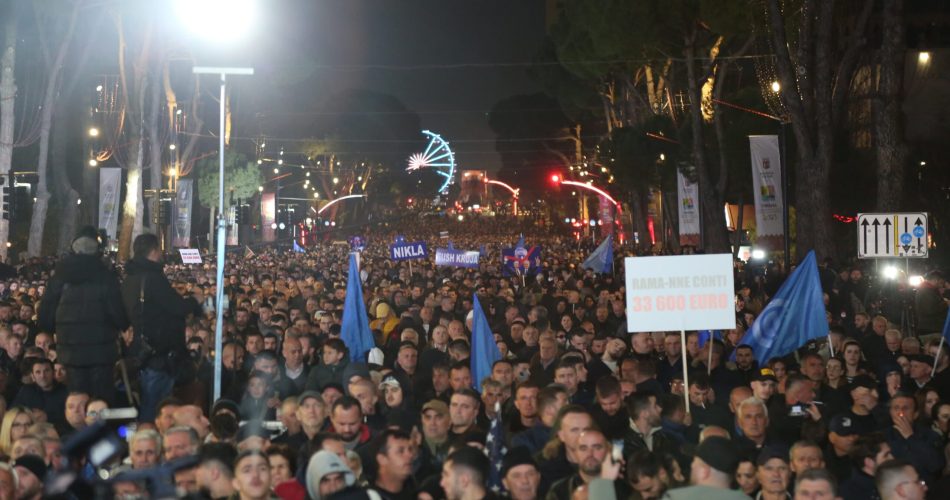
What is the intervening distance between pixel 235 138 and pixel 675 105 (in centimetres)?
3708

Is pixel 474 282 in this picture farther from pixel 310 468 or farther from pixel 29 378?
pixel 310 468

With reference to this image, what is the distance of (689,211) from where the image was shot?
40.6 meters

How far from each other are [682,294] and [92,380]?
4.47 metres

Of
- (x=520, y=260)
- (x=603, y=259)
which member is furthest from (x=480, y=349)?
(x=603, y=259)

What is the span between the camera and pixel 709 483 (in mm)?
6715

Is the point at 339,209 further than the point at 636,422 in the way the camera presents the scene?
Yes

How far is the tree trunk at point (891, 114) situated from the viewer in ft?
79.5

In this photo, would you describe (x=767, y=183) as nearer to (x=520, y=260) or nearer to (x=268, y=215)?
(x=520, y=260)

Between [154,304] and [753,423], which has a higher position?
[154,304]

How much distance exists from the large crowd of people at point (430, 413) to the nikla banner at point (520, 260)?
14.7m

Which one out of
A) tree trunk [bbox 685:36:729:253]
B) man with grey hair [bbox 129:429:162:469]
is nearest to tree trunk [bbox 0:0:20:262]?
tree trunk [bbox 685:36:729:253]

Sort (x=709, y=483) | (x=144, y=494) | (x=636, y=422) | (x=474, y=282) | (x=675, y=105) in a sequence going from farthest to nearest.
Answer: (x=675, y=105) → (x=474, y=282) → (x=636, y=422) → (x=709, y=483) → (x=144, y=494)

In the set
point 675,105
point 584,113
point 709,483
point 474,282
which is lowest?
point 709,483

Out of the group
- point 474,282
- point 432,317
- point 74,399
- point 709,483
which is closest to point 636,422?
point 709,483
